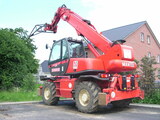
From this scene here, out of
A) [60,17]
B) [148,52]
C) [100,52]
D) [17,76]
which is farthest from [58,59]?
[148,52]

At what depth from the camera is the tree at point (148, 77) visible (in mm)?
10195

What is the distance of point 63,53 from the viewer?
386 inches

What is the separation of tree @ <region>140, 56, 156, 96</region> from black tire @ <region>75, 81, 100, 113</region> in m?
3.40

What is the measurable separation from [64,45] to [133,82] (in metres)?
3.43

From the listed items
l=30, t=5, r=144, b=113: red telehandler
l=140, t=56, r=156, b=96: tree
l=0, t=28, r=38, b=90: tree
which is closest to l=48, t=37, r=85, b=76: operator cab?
l=30, t=5, r=144, b=113: red telehandler

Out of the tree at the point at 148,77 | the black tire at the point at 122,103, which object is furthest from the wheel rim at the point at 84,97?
the tree at the point at 148,77

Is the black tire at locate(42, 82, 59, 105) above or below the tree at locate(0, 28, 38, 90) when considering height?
below

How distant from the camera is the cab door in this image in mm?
9633

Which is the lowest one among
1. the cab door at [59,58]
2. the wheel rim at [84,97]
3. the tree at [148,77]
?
the wheel rim at [84,97]

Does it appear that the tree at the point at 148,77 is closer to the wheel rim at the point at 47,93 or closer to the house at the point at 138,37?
the wheel rim at the point at 47,93

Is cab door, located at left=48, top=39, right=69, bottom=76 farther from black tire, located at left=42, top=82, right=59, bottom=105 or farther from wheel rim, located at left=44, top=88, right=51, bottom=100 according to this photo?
wheel rim, located at left=44, top=88, right=51, bottom=100

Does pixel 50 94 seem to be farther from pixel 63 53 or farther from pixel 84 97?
pixel 84 97

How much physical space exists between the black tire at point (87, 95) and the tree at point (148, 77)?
3397mm

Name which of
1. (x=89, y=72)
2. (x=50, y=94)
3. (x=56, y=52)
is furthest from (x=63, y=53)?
(x=50, y=94)
